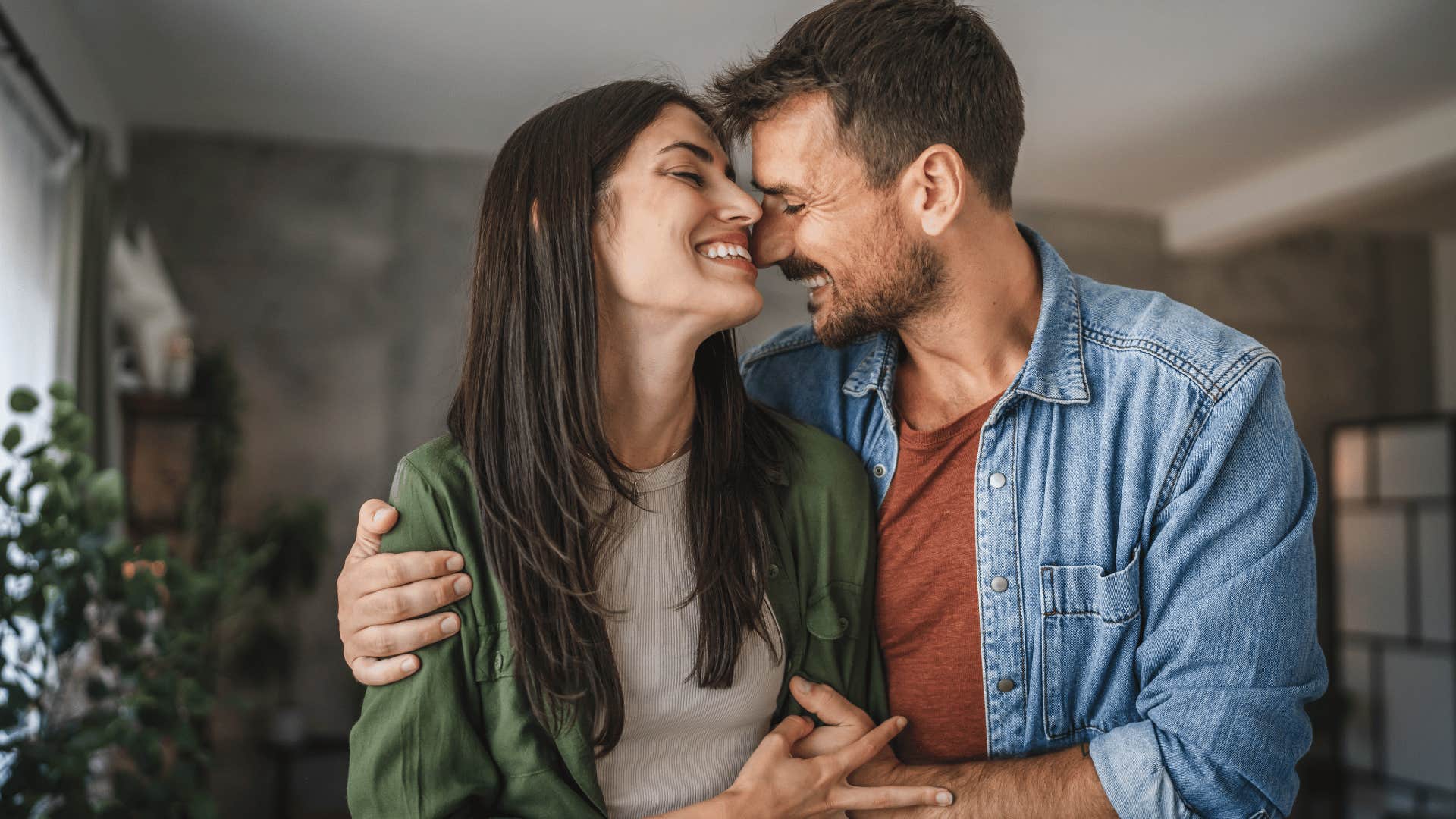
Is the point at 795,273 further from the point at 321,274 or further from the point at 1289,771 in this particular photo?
the point at 321,274

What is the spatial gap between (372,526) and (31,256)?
2.45 meters

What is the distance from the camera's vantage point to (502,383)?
1.42 m

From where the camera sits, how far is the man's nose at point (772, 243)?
1.72 meters

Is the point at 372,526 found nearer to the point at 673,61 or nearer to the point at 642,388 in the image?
the point at 642,388

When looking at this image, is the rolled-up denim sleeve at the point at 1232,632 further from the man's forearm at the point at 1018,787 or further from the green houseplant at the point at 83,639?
the green houseplant at the point at 83,639

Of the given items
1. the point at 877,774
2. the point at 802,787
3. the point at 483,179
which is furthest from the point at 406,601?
the point at 483,179

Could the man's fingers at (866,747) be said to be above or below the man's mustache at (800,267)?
below

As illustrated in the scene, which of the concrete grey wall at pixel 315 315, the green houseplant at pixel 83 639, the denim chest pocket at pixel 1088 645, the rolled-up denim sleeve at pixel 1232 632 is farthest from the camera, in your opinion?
the concrete grey wall at pixel 315 315

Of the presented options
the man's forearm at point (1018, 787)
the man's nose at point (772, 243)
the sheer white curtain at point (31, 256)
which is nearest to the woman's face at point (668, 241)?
the man's nose at point (772, 243)

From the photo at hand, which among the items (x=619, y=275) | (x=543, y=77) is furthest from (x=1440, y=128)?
(x=619, y=275)

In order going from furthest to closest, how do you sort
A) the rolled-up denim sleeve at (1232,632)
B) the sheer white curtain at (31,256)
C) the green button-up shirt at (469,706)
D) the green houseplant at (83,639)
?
the sheer white curtain at (31,256), the green houseplant at (83,639), the rolled-up denim sleeve at (1232,632), the green button-up shirt at (469,706)

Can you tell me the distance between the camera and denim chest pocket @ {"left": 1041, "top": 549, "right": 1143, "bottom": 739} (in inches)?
58.4

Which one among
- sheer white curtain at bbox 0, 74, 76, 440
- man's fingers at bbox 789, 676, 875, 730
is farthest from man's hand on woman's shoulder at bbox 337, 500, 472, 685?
sheer white curtain at bbox 0, 74, 76, 440

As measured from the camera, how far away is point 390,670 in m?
1.28
